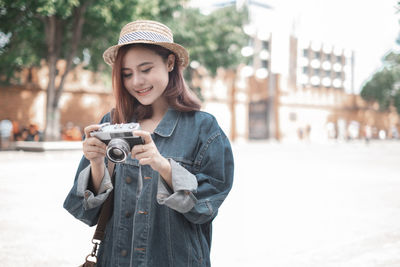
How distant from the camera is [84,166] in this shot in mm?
1665

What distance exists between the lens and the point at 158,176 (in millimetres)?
1501

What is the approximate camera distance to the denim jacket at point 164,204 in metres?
1.49

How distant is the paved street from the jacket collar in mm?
2311

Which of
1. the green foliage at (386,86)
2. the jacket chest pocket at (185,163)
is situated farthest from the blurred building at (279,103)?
the jacket chest pocket at (185,163)

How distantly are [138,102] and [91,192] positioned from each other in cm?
45

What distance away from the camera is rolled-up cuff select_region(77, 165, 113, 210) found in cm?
154

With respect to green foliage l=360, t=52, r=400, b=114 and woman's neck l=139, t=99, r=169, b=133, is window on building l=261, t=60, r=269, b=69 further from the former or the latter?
woman's neck l=139, t=99, r=169, b=133

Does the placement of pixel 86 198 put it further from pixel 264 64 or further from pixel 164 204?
pixel 264 64

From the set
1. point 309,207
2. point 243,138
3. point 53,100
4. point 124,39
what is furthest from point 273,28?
point 124,39

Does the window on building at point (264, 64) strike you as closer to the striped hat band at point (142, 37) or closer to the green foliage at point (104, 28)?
the green foliage at point (104, 28)

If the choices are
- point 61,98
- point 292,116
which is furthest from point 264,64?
point 61,98

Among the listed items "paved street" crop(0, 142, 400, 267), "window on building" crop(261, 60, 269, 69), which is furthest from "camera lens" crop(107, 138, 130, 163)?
"window on building" crop(261, 60, 269, 69)

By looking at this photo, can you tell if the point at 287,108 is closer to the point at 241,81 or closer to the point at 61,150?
the point at 241,81

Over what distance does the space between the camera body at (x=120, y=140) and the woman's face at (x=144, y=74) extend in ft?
0.96
